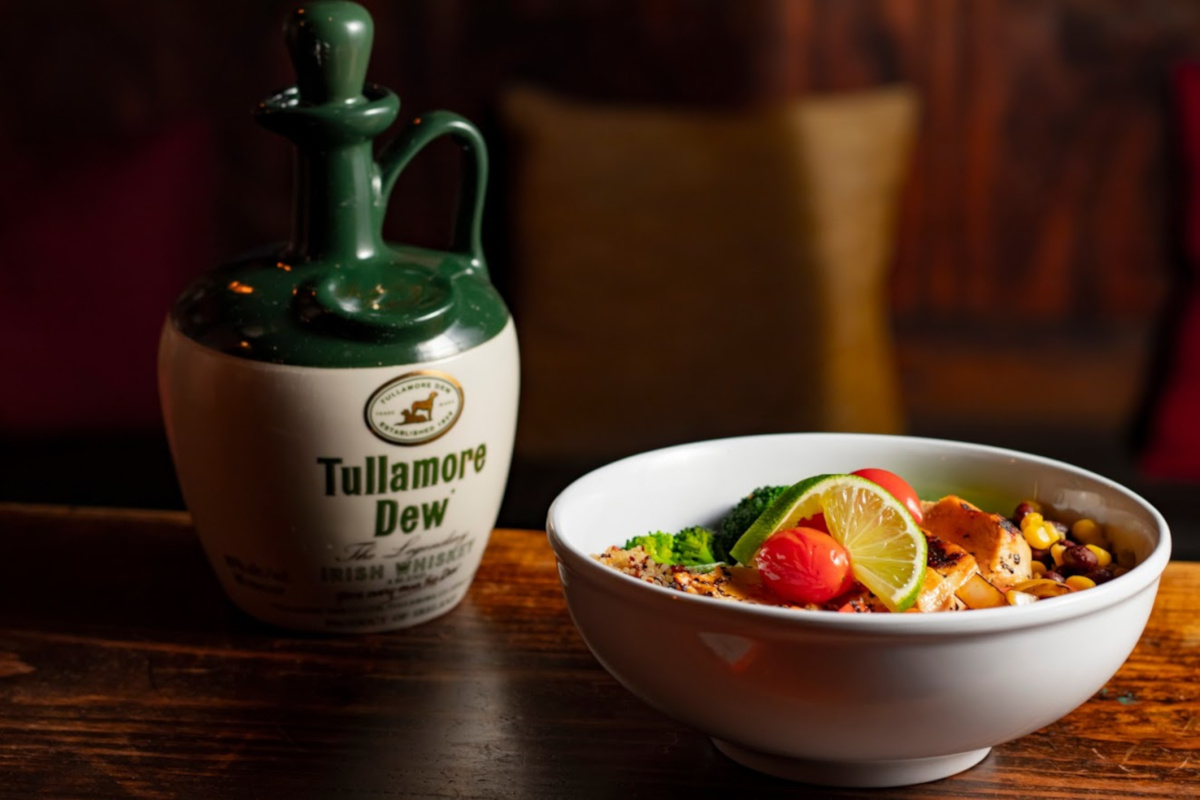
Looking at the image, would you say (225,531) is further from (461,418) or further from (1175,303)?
(1175,303)

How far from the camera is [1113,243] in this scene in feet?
8.30

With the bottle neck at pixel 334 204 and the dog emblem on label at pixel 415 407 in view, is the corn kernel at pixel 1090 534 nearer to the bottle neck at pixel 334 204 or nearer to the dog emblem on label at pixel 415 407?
the dog emblem on label at pixel 415 407

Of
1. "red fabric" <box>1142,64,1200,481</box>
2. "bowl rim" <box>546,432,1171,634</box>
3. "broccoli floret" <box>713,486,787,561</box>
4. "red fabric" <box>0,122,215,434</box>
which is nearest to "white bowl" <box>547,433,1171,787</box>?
"bowl rim" <box>546,432,1171,634</box>

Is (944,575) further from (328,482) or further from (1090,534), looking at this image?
(328,482)

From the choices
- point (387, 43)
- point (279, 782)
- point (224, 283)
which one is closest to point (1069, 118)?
point (387, 43)

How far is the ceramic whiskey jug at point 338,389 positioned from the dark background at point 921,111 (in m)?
1.36

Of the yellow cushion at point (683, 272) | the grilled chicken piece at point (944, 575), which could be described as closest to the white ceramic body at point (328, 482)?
the grilled chicken piece at point (944, 575)

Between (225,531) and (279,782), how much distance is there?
0.85 ft

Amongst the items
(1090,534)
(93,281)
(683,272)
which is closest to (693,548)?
(1090,534)

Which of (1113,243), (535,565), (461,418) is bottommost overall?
(1113,243)

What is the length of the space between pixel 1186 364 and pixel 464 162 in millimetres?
1447

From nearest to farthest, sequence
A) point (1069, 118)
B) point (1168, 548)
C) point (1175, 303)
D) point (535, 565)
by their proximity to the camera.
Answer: point (1168, 548) < point (535, 565) < point (1175, 303) < point (1069, 118)

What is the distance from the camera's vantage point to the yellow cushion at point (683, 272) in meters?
2.19

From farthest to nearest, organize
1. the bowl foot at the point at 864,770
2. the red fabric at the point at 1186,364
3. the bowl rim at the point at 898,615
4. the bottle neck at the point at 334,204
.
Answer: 1. the red fabric at the point at 1186,364
2. the bottle neck at the point at 334,204
3. the bowl foot at the point at 864,770
4. the bowl rim at the point at 898,615
